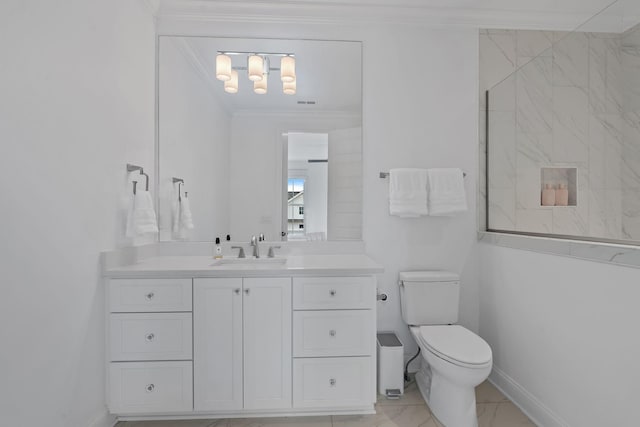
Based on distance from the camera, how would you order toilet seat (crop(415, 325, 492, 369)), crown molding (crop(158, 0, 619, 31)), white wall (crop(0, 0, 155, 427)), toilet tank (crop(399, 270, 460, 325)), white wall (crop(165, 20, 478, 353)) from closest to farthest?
white wall (crop(0, 0, 155, 427)) → toilet seat (crop(415, 325, 492, 369)) → toilet tank (crop(399, 270, 460, 325)) → crown molding (crop(158, 0, 619, 31)) → white wall (crop(165, 20, 478, 353))

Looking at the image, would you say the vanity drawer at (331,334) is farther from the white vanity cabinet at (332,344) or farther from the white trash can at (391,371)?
the white trash can at (391,371)

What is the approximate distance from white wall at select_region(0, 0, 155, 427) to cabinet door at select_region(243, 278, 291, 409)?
29.0 inches

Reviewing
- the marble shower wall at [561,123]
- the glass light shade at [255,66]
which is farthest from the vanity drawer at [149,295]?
the marble shower wall at [561,123]

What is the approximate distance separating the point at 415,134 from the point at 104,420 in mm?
2497

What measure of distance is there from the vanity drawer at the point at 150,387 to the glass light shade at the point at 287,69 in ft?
6.06

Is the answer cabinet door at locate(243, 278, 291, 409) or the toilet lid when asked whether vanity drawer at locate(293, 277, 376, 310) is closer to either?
cabinet door at locate(243, 278, 291, 409)

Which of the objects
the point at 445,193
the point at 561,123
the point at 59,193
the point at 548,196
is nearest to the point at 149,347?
the point at 59,193

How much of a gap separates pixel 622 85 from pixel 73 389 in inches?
134

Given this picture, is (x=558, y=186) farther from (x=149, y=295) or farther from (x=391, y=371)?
(x=149, y=295)

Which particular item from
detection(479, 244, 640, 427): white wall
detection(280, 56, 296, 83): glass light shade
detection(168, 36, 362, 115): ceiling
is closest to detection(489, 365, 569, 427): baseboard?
detection(479, 244, 640, 427): white wall

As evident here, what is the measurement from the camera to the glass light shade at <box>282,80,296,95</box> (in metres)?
2.14

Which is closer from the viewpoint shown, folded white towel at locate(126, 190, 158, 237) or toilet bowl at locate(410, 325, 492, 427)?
toilet bowl at locate(410, 325, 492, 427)

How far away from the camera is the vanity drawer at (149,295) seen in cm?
159

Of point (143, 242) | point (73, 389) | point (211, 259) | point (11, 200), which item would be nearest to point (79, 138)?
point (11, 200)
